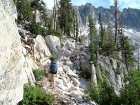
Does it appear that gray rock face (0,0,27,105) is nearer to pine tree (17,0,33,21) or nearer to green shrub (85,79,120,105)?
green shrub (85,79,120,105)

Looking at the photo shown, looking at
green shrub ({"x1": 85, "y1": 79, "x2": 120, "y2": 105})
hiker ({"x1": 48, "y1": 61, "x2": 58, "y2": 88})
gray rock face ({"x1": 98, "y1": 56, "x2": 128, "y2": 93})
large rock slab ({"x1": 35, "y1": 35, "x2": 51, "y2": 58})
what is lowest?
gray rock face ({"x1": 98, "y1": 56, "x2": 128, "y2": 93})

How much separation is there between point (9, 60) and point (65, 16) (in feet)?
130

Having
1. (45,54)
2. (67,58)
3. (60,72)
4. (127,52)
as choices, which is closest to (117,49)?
(127,52)

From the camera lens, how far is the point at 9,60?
10.4 meters

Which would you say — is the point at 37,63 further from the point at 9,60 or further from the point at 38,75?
the point at 9,60

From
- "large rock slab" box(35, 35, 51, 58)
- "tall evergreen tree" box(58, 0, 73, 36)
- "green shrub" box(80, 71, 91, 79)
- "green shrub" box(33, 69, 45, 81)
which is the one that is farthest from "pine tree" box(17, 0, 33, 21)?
"green shrub" box(33, 69, 45, 81)

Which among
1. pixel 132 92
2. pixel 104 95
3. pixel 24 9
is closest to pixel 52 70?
pixel 104 95

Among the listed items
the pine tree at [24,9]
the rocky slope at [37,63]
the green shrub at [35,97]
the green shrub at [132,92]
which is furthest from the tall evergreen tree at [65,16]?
the green shrub at [132,92]

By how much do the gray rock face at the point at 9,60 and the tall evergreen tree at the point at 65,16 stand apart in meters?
37.4

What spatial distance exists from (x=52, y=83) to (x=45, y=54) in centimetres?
781

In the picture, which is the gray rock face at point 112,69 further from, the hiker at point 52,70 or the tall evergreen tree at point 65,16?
the tall evergreen tree at point 65,16

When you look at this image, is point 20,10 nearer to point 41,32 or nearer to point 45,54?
point 41,32

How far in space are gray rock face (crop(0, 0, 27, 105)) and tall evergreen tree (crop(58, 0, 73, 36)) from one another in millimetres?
37387

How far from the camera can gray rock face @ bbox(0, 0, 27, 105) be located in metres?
9.96
